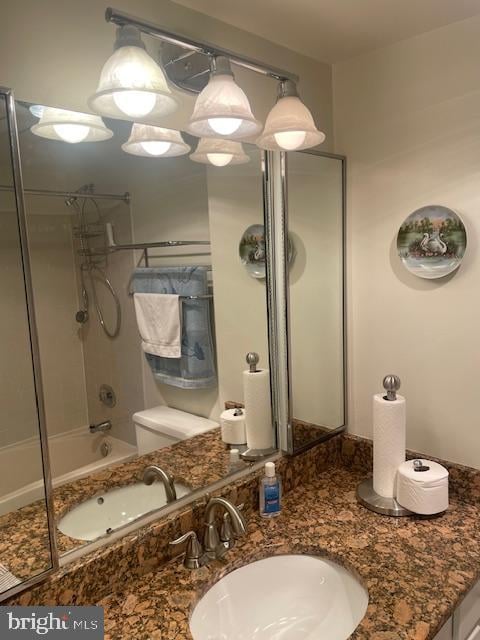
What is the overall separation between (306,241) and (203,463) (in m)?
0.81

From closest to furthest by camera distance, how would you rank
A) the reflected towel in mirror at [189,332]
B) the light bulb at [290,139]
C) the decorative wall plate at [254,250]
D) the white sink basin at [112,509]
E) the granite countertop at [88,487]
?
the granite countertop at [88,487] < the white sink basin at [112,509] < the light bulb at [290,139] < the reflected towel in mirror at [189,332] < the decorative wall plate at [254,250]

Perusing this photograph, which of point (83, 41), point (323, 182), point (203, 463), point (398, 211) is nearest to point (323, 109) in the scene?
point (323, 182)

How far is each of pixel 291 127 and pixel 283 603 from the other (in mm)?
1250

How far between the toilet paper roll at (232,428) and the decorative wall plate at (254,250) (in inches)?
18.6

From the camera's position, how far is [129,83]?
1028 mm

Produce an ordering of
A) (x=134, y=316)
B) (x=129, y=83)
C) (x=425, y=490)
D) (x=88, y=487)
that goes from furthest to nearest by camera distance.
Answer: (x=425, y=490) → (x=134, y=316) → (x=88, y=487) → (x=129, y=83)

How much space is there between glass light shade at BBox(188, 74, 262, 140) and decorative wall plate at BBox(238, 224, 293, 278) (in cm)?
43

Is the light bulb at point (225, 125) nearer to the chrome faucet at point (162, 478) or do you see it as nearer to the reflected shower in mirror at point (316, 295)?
the reflected shower in mirror at point (316, 295)

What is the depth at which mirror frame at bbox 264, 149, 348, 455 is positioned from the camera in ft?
5.18

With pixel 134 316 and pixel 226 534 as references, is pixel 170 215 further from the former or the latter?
pixel 226 534

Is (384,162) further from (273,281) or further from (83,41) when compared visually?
(83,41)

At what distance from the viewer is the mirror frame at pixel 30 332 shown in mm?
966

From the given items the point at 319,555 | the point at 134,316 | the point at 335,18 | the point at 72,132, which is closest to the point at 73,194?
the point at 72,132

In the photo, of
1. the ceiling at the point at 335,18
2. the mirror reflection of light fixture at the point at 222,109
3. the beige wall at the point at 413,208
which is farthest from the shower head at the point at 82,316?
the beige wall at the point at 413,208
